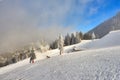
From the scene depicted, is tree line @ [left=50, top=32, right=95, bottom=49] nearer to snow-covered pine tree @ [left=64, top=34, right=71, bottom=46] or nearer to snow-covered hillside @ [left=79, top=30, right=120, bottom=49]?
snow-covered pine tree @ [left=64, top=34, right=71, bottom=46]

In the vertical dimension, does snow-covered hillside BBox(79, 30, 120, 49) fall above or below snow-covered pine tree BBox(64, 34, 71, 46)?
below

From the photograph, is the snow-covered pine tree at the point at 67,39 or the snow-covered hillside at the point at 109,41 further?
the snow-covered pine tree at the point at 67,39

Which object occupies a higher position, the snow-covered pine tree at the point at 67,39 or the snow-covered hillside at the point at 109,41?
the snow-covered pine tree at the point at 67,39

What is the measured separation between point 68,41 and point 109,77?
14061cm

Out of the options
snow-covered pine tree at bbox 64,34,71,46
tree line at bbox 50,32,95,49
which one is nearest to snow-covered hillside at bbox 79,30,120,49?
tree line at bbox 50,32,95,49

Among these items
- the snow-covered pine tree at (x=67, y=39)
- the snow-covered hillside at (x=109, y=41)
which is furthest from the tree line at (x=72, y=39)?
the snow-covered hillside at (x=109, y=41)

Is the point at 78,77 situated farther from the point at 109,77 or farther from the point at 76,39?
the point at 76,39

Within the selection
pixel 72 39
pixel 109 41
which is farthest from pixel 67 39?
pixel 109 41

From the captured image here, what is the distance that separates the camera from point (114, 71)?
2023cm

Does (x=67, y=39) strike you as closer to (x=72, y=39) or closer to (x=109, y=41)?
(x=72, y=39)

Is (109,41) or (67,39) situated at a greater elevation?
(67,39)

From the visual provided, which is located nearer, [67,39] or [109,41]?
[109,41]

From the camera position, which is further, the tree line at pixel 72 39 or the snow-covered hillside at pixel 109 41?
the tree line at pixel 72 39

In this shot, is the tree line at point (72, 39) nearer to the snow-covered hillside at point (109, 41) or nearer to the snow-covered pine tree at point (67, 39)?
the snow-covered pine tree at point (67, 39)
